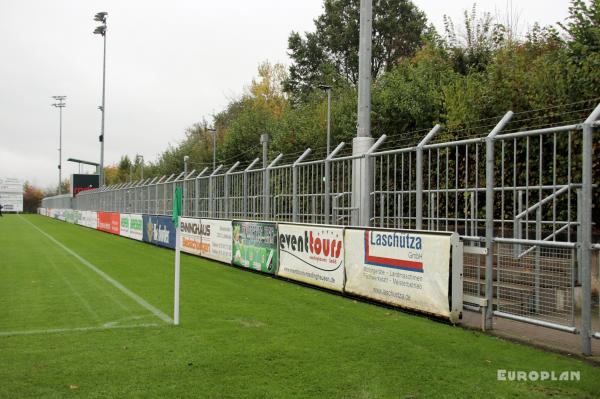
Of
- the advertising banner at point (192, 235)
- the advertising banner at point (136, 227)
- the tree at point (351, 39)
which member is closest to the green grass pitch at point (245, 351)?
the advertising banner at point (192, 235)

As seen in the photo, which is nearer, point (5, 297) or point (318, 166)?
point (5, 297)

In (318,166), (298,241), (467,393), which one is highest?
(318,166)

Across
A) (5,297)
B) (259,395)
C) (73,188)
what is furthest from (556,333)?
(73,188)

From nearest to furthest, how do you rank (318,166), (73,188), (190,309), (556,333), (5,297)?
(556,333) → (190,309) → (5,297) → (318,166) → (73,188)

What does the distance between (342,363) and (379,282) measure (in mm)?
3374

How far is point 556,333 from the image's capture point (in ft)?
23.7

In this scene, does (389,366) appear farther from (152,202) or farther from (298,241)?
(152,202)

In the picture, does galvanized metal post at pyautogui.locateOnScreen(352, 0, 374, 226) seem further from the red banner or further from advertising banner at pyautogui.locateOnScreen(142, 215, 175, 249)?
the red banner

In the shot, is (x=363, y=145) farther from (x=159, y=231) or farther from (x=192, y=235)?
(x=159, y=231)

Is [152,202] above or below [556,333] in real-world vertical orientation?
above

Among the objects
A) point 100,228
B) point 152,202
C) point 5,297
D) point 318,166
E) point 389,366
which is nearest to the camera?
point 389,366

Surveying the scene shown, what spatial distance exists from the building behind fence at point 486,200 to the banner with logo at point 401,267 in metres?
0.41

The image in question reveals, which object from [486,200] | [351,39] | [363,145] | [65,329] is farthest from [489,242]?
[351,39]

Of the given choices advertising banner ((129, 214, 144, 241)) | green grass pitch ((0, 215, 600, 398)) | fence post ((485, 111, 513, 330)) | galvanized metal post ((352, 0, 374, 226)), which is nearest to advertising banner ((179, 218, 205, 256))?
advertising banner ((129, 214, 144, 241))
